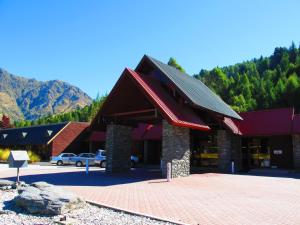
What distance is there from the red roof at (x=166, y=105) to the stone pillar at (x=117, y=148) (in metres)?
3.86

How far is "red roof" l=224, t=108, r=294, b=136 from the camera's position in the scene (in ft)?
81.6

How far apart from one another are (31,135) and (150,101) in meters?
33.0

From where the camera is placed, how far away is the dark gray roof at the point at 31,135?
4303cm

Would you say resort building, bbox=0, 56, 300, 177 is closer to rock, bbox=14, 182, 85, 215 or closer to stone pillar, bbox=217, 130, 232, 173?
stone pillar, bbox=217, 130, 232, 173

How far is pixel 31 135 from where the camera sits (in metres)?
45.9

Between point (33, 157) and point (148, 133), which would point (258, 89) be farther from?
point (33, 157)

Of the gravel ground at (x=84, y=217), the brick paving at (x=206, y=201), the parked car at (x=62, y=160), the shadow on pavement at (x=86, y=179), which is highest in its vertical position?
the parked car at (x=62, y=160)

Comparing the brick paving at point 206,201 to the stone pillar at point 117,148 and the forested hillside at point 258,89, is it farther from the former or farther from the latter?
the forested hillside at point 258,89

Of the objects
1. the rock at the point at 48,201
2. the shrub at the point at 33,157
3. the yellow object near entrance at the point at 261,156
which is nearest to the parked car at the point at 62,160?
the shrub at the point at 33,157

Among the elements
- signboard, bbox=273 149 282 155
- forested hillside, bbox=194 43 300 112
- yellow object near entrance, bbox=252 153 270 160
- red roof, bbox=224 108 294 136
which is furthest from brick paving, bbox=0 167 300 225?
forested hillside, bbox=194 43 300 112

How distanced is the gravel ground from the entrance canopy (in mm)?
8623

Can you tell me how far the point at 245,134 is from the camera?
85.5 feet

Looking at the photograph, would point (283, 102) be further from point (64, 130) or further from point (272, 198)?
point (272, 198)

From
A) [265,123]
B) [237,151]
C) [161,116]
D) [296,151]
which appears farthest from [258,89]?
[161,116]
